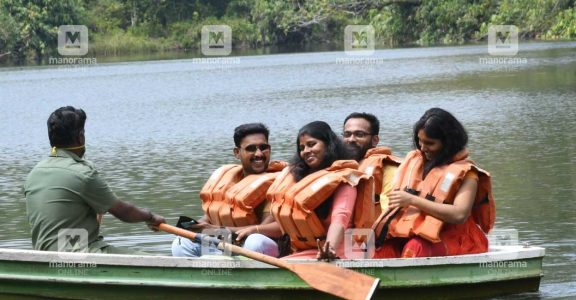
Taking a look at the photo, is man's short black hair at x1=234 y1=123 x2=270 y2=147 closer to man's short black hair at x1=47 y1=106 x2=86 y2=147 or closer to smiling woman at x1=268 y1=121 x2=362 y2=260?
smiling woman at x1=268 y1=121 x2=362 y2=260

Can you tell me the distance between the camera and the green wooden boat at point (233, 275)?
7.79 metres

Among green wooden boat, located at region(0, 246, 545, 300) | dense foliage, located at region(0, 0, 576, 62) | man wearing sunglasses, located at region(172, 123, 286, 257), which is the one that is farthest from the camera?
dense foliage, located at region(0, 0, 576, 62)

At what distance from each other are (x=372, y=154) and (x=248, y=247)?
1256 mm

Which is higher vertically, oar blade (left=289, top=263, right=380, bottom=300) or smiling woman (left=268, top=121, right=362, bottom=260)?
smiling woman (left=268, top=121, right=362, bottom=260)

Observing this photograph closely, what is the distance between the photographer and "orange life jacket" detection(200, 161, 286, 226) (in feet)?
27.8

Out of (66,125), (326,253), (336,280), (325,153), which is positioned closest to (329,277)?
(336,280)

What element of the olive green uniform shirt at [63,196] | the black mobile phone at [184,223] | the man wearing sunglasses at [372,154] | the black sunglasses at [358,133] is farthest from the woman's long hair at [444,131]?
the olive green uniform shirt at [63,196]

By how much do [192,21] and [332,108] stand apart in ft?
179

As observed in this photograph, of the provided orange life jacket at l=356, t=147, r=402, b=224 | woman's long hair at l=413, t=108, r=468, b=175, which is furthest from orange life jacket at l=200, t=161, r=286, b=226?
woman's long hair at l=413, t=108, r=468, b=175

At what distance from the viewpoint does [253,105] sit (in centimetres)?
2738

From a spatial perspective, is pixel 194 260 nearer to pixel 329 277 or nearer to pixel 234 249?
pixel 234 249

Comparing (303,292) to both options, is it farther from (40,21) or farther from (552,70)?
(40,21)

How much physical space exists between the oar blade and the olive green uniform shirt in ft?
4.32

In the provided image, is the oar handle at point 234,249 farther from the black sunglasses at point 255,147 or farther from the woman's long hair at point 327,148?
the black sunglasses at point 255,147
